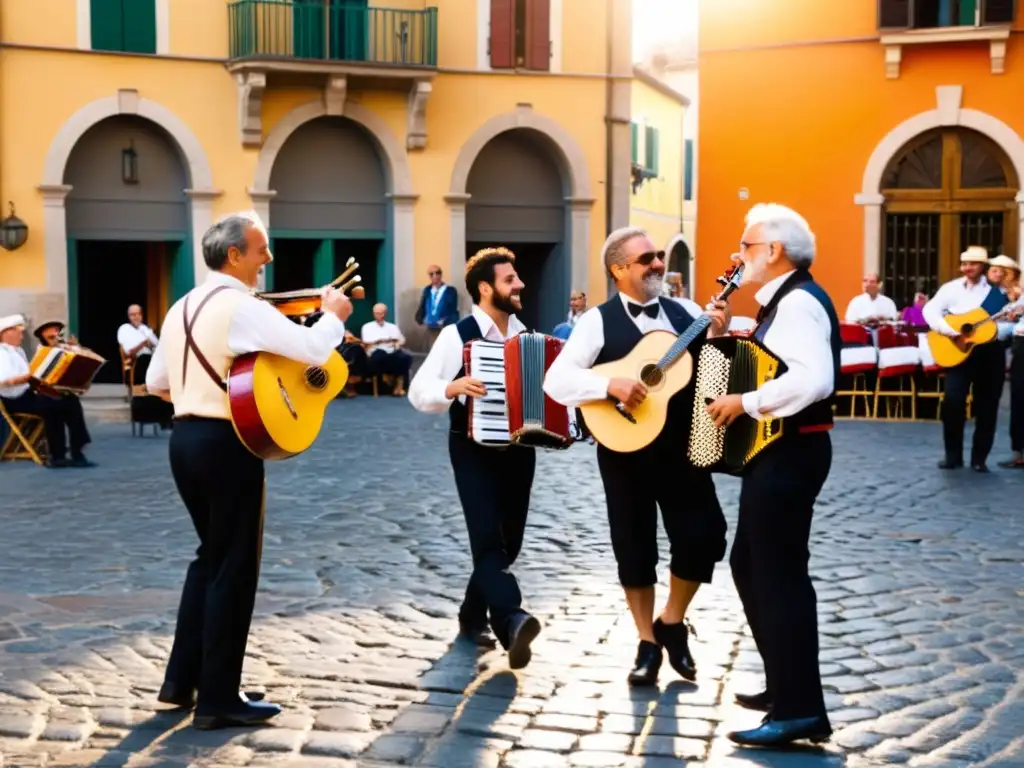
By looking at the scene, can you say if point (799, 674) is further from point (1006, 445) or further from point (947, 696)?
point (1006, 445)

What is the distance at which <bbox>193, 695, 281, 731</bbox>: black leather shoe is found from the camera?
240 inches

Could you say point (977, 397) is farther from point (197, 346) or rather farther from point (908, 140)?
point (908, 140)

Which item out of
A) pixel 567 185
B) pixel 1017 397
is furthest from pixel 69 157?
pixel 1017 397

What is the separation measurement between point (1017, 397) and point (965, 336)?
3.32 ft

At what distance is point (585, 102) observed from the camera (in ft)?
96.6

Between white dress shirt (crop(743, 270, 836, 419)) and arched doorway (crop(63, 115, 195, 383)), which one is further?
arched doorway (crop(63, 115, 195, 383))

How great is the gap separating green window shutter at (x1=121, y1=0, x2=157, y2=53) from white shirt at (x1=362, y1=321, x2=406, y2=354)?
17.7 ft

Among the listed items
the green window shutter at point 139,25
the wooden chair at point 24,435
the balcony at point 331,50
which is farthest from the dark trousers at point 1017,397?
the green window shutter at point 139,25

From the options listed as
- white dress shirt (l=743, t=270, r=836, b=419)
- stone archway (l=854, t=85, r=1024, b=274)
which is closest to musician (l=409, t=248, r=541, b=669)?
white dress shirt (l=743, t=270, r=836, b=419)

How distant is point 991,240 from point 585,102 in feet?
25.6

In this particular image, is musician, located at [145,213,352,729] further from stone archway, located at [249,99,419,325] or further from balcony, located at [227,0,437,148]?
stone archway, located at [249,99,419,325]

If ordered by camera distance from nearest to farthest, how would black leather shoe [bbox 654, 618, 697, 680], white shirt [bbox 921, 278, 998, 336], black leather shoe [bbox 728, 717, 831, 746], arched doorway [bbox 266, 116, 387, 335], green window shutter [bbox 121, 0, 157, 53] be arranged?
black leather shoe [bbox 728, 717, 831, 746] → black leather shoe [bbox 654, 618, 697, 680] → white shirt [bbox 921, 278, 998, 336] → green window shutter [bbox 121, 0, 157, 53] → arched doorway [bbox 266, 116, 387, 335]

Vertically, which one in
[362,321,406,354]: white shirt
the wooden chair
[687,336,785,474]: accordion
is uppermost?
[687,336,785,474]: accordion

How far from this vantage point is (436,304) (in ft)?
88.1
